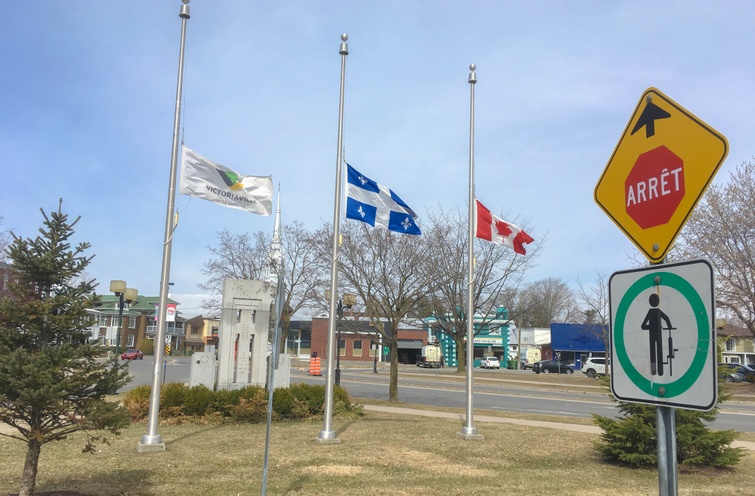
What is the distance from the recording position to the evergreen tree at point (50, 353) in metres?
6.16

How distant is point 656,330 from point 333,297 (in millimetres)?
9445

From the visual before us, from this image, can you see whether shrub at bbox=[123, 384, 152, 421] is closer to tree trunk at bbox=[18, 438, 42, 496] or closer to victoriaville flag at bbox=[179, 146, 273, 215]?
victoriaville flag at bbox=[179, 146, 273, 215]

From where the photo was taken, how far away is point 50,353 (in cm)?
629

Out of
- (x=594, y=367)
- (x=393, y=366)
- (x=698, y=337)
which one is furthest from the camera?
(x=594, y=367)

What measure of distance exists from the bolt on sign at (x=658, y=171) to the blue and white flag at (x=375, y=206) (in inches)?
377

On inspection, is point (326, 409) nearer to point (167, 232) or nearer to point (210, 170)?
point (167, 232)

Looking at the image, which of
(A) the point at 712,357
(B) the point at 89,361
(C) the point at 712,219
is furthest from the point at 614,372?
(C) the point at 712,219

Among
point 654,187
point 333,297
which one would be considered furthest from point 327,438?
point 654,187

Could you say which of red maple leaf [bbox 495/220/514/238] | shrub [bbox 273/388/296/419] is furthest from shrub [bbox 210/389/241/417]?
red maple leaf [bbox 495/220/514/238]

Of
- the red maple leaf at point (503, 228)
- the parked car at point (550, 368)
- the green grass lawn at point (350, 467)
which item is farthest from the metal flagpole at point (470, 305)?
the parked car at point (550, 368)

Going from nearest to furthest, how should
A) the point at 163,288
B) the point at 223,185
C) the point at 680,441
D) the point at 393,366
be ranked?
1. the point at 680,441
2. the point at 163,288
3. the point at 223,185
4. the point at 393,366

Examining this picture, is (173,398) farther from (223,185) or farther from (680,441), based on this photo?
(680,441)

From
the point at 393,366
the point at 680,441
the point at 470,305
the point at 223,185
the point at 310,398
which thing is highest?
the point at 223,185

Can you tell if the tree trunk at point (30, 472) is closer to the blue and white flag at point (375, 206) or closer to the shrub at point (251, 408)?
the blue and white flag at point (375, 206)
